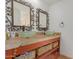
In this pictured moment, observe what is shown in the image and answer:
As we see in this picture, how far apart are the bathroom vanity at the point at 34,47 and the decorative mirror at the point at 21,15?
148 mm

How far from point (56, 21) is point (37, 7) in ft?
1.21

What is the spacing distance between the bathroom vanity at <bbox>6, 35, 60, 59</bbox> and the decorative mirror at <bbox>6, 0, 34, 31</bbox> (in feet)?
0.48

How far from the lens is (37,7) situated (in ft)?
3.91

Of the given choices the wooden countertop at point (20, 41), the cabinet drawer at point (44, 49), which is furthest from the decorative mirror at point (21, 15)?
the cabinet drawer at point (44, 49)

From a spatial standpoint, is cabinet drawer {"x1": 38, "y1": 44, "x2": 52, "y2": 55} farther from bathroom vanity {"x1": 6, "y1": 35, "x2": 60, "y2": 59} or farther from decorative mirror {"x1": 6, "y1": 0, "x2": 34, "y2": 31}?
decorative mirror {"x1": 6, "y1": 0, "x2": 34, "y2": 31}

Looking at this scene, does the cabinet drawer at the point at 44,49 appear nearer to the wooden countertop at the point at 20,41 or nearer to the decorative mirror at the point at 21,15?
the wooden countertop at the point at 20,41

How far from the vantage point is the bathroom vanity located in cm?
85

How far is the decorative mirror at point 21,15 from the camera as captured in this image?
980 millimetres

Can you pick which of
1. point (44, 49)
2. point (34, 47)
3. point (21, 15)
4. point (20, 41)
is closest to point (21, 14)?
point (21, 15)

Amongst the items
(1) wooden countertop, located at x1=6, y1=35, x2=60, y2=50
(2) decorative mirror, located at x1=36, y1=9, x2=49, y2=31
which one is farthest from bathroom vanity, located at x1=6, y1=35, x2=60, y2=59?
(2) decorative mirror, located at x1=36, y1=9, x2=49, y2=31
